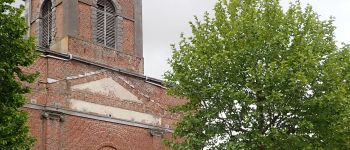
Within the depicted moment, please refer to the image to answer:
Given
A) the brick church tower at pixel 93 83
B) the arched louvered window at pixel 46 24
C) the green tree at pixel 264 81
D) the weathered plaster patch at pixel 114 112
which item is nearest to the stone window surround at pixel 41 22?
the brick church tower at pixel 93 83

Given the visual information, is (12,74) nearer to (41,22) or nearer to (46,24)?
(46,24)

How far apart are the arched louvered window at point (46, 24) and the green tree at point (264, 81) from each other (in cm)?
899

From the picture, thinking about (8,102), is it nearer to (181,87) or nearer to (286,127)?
(181,87)

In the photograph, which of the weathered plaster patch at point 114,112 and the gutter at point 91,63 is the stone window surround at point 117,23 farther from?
the weathered plaster patch at point 114,112

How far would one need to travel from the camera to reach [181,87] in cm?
1758

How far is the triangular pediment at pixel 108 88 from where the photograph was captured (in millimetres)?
21844

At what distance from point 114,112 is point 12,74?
31.5ft

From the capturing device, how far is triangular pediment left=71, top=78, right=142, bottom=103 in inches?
860

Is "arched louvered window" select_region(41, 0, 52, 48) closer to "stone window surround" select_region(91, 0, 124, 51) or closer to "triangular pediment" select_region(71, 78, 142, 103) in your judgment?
Answer: "stone window surround" select_region(91, 0, 124, 51)

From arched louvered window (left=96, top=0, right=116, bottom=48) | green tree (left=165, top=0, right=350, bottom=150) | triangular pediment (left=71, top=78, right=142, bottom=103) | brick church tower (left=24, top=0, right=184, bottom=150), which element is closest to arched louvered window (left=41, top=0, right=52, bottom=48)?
brick church tower (left=24, top=0, right=184, bottom=150)

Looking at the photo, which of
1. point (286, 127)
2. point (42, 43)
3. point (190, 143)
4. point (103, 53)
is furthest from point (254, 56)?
point (42, 43)

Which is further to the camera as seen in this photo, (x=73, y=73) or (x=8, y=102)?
(x=73, y=73)

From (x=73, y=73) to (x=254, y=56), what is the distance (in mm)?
8881

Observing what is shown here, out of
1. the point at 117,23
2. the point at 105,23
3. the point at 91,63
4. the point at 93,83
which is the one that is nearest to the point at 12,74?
the point at 93,83
